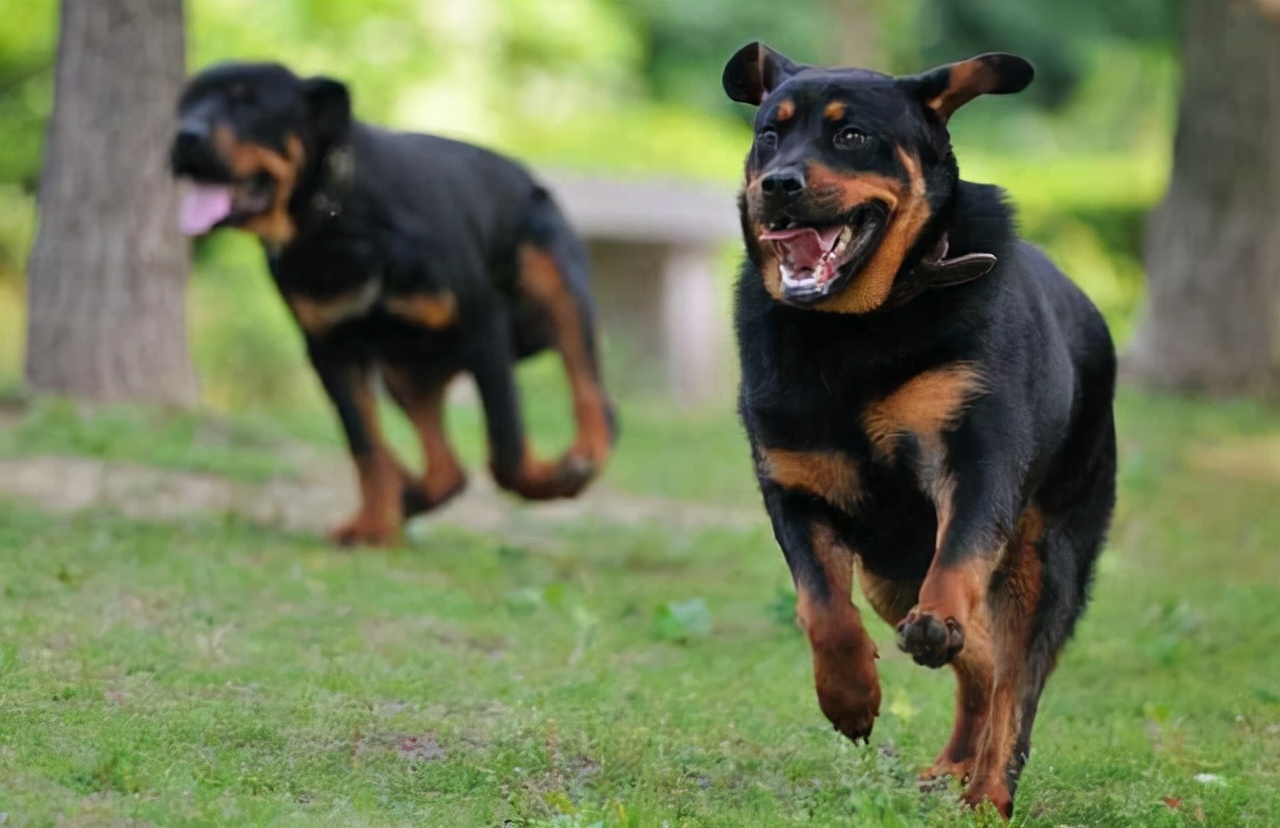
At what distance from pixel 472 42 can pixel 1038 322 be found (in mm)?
18686

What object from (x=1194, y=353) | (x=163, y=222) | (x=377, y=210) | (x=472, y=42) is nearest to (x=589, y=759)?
(x=377, y=210)

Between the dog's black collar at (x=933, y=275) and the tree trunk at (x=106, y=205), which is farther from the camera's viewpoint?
the tree trunk at (x=106, y=205)

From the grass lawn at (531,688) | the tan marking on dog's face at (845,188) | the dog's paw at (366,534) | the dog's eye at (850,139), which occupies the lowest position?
the dog's paw at (366,534)

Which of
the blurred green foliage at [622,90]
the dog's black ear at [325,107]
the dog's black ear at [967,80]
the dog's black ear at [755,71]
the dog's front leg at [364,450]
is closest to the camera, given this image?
the dog's black ear at [967,80]

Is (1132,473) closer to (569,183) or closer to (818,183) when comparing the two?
(818,183)

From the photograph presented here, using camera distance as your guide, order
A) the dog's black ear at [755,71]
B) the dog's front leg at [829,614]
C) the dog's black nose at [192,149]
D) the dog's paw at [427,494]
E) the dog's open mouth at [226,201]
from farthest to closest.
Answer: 1. the dog's paw at [427,494]
2. the dog's open mouth at [226,201]
3. the dog's black nose at [192,149]
4. the dog's black ear at [755,71]
5. the dog's front leg at [829,614]

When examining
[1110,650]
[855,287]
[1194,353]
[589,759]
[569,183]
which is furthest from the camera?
[569,183]

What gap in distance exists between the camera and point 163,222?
10977 mm

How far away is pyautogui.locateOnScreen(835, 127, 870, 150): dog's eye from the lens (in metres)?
4.73

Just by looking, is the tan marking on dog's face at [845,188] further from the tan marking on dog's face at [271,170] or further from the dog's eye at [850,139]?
the tan marking on dog's face at [271,170]

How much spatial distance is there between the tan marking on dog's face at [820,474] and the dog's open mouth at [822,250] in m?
0.39

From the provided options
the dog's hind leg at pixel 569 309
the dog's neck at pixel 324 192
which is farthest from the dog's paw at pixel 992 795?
the dog's hind leg at pixel 569 309

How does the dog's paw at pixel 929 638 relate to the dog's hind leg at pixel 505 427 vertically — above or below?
above

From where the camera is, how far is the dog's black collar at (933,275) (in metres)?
4.74
